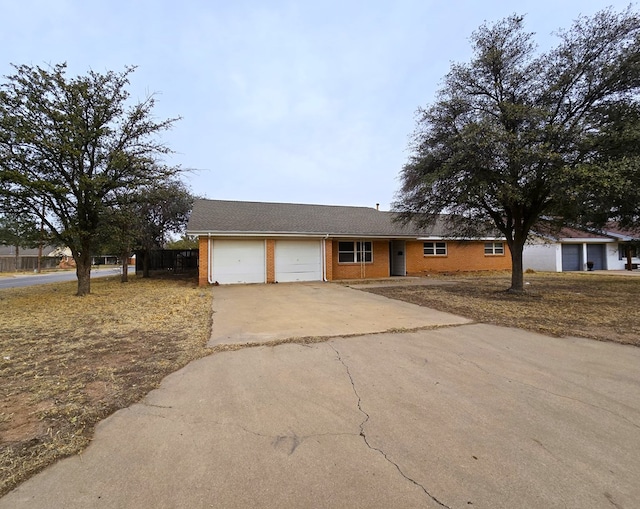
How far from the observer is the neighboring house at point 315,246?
51.8 ft

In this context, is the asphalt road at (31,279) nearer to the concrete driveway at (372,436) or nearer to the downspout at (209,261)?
the downspout at (209,261)

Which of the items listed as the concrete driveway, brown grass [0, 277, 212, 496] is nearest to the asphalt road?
brown grass [0, 277, 212, 496]

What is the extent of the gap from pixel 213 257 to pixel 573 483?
49.4 ft

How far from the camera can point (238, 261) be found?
52.5 ft

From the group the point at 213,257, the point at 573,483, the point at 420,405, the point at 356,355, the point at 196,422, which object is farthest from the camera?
the point at 213,257

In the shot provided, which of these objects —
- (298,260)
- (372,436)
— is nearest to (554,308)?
(372,436)

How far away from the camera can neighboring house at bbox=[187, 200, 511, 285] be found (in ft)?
51.8

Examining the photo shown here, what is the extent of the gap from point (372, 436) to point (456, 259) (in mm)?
21021

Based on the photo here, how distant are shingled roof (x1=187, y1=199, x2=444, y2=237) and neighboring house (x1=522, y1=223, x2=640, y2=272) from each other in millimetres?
9011

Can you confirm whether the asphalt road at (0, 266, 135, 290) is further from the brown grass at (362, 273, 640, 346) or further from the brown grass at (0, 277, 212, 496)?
the brown grass at (362, 273, 640, 346)

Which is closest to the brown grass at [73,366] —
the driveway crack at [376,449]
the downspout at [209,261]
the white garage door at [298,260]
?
the driveway crack at [376,449]

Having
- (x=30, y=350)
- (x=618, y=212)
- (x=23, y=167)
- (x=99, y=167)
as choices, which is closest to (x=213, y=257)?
(x=99, y=167)

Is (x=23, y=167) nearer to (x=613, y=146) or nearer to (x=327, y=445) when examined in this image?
(x=327, y=445)

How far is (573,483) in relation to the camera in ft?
7.31
